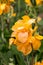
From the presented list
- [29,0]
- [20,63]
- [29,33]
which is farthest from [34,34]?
[29,0]

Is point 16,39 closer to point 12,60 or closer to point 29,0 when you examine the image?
point 12,60

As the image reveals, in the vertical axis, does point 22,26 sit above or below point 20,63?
above

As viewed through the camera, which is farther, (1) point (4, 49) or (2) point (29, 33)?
(1) point (4, 49)

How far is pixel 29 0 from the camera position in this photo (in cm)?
103

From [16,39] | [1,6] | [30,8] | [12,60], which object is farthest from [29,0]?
[16,39]

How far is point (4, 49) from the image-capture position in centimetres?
84

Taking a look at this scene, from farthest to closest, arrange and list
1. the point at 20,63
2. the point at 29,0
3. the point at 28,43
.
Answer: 1. the point at 29,0
2. the point at 20,63
3. the point at 28,43

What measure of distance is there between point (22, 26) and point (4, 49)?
0.18 metres

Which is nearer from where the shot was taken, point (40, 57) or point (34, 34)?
point (34, 34)

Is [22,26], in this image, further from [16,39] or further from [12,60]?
[12,60]

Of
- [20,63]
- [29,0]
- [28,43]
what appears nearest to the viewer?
[28,43]

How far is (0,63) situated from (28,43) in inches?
8.0

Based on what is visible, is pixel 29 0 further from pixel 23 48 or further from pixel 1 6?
pixel 23 48

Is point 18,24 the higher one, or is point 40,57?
point 18,24
